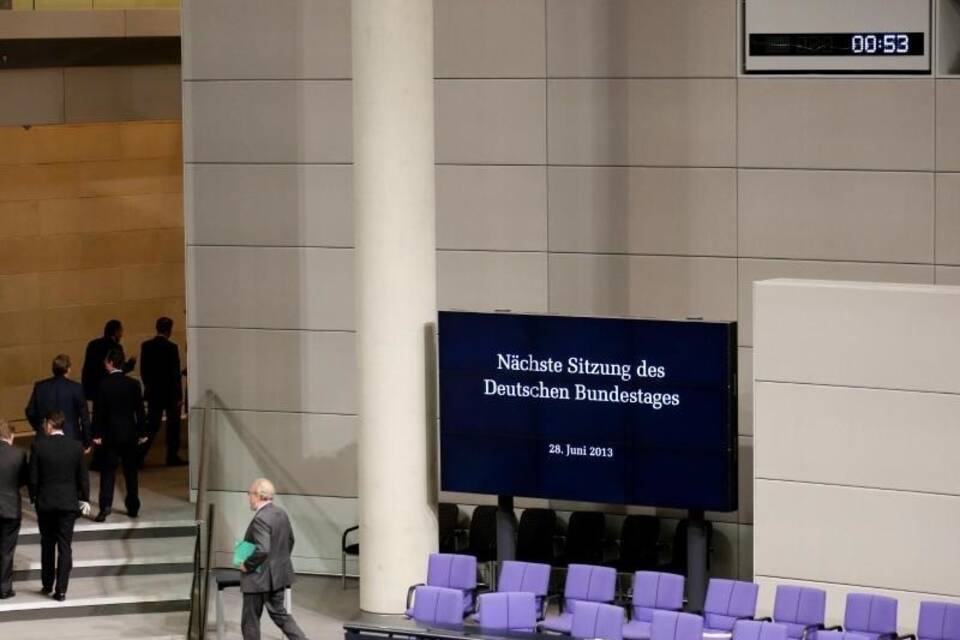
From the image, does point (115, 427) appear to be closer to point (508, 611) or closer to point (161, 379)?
point (161, 379)

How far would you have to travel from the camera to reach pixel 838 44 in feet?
53.0

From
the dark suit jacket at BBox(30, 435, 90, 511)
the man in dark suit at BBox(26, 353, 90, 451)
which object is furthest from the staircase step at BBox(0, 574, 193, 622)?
the man in dark suit at BBox(26, 353, 90, 451)

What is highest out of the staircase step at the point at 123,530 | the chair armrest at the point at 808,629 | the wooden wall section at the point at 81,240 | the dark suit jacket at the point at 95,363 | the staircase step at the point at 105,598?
the wooden wall section at the point at 81,240

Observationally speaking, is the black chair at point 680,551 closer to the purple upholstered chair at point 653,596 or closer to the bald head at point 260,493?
the purple upholstered chair at point 653,596

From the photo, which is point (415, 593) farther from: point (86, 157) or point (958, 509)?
point (86, 157)

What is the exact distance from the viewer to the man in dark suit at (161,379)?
1975cm

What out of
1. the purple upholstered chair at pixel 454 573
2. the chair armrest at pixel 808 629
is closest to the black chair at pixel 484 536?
the purple upholstered chair at pixel 454 573

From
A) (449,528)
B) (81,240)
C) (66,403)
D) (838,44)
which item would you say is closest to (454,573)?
(449,528)

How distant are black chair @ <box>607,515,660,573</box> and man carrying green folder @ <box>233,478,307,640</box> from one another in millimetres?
3475

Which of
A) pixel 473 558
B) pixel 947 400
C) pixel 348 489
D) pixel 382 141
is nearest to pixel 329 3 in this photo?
pixel 382 141

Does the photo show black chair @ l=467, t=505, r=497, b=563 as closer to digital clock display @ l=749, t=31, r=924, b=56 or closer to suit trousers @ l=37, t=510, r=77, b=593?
suit trousers @ l=37, t=510, r=77, b=593

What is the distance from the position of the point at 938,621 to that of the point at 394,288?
5454mm

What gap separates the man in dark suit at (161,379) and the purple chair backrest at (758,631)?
8709mm

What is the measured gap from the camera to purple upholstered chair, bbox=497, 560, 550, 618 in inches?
585
